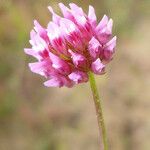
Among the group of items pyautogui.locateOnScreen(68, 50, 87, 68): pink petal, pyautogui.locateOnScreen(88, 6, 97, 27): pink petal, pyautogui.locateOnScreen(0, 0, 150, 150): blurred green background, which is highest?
pyautogui.locateOnScreen(0, 0, 150, 150): blurred green background

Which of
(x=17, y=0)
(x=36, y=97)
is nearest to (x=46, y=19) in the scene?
(x=17, y=0)

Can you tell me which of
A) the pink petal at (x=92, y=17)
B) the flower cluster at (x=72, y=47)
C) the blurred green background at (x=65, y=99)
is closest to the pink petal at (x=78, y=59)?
the flower cluster at (x=72, y=47)

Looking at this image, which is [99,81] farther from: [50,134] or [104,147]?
[104,147]

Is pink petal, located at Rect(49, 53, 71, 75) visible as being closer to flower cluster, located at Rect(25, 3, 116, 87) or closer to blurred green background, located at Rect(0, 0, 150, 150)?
flower cluster, located at Rect(25, 3, 116, 87)

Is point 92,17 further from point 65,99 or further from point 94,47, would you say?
point 65,99

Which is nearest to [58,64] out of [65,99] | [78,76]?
[78,76]

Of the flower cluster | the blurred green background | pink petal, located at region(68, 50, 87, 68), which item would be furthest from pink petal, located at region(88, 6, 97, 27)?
the blurred green background

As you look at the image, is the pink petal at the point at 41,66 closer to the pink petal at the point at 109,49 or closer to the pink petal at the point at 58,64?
the pink petal at the point at 58,64
